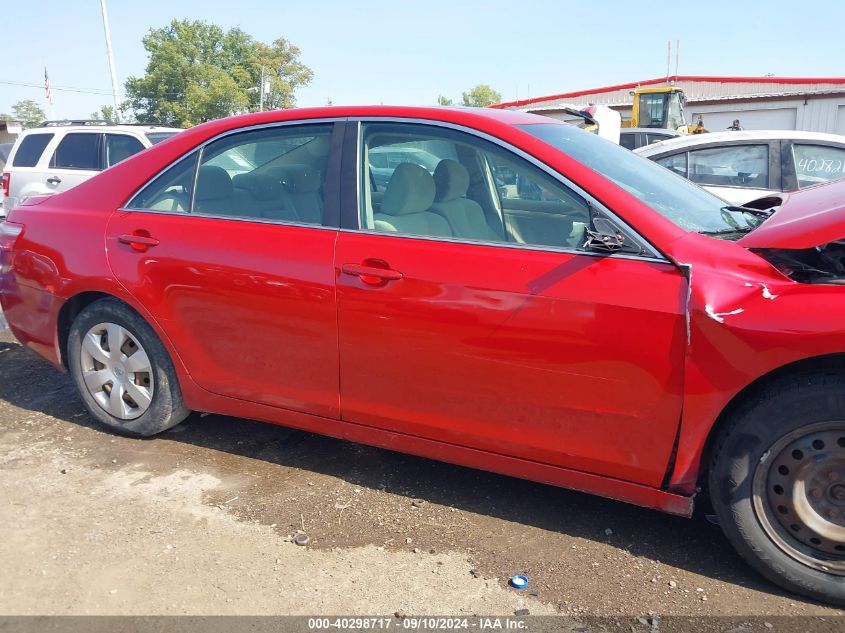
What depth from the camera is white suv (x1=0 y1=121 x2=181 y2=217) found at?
10.0m

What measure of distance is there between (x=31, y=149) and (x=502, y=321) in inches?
390

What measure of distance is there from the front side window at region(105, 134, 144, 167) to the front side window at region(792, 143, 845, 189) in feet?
26.7

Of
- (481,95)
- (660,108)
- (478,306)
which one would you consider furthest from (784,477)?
(481,95)

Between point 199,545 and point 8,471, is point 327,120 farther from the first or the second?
point 8,471

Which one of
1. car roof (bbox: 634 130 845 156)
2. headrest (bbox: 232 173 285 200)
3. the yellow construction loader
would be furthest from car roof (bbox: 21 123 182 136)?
the yellow construction loader

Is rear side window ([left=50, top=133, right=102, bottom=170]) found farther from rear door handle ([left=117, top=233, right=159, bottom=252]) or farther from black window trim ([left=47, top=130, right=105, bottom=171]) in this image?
rear door handle ([left=117, top=233, right=159, bottom=252])

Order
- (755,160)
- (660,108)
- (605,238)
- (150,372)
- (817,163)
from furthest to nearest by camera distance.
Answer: (660,108) < (755,160) < (817,163) < (150,372) < (605,238)

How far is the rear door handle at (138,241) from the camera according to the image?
3.54m

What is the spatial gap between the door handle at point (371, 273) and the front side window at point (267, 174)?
1.09ft

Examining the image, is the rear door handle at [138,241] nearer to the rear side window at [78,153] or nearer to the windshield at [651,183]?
the windshield at [651,183]

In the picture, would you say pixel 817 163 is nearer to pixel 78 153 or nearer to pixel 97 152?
pixel 97 152

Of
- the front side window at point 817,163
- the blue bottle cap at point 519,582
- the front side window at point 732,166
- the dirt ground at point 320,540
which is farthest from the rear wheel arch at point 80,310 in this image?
the front side window at point 817,163

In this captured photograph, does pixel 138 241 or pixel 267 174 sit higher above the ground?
pixel 267 174

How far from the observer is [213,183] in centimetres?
358
